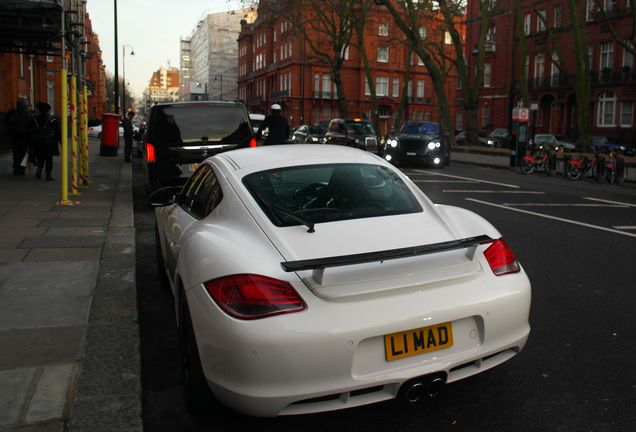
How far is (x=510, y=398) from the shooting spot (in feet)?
12.2

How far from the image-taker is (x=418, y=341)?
3.15 meters

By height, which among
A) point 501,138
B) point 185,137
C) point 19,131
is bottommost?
point 185,137

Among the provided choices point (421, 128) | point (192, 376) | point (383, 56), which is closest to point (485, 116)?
point (383, 56)

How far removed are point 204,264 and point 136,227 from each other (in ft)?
22.6

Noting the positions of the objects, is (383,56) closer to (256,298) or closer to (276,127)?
(276,127)

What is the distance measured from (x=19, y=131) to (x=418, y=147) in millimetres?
13438

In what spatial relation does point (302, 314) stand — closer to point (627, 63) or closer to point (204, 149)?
point (204, 149)

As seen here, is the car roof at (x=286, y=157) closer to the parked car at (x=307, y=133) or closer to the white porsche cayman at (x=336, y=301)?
the white porsche cayman at (x=336, y=301)

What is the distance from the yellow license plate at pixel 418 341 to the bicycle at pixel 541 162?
2286 cm

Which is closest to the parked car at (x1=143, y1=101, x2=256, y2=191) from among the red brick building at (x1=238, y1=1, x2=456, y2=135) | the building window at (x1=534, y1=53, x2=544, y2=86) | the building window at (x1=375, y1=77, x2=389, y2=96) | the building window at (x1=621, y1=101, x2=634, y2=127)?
the building window at (x1=621, y1=101, x2=634, y2=127)

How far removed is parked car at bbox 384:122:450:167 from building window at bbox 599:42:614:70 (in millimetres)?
30681

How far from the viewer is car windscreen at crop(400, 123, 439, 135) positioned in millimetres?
24422

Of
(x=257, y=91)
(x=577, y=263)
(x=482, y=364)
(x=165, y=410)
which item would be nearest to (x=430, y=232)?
(x=482, y=364)

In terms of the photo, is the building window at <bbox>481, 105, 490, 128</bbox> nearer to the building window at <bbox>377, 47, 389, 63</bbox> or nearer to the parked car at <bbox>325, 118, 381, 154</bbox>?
the building window at <bbox>377, 47, 389, 63</bbox>
